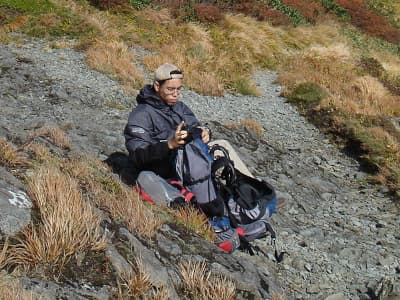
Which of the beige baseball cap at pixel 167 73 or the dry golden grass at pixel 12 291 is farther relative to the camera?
the beige baseball cap at pixel 167 73

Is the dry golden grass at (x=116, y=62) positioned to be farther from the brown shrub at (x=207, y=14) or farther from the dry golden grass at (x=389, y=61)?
the dry golden grass at (x=389, y=61)

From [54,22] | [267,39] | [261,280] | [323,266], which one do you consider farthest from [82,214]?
[267,39]

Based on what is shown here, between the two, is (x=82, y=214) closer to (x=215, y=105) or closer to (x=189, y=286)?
(x=189, y=286)

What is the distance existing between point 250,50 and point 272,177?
33.3 feet

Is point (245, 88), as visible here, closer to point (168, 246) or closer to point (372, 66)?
point (372, 66)

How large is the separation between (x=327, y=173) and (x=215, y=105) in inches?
153

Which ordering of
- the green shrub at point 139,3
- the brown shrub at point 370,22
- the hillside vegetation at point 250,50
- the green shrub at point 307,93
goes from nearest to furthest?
the hillside vegetation at point 250,50, the green shrub at point 307,93, the green shrub at point 139,3, the brown shrub at point 370,22

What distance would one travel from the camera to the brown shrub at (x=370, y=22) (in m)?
24.6

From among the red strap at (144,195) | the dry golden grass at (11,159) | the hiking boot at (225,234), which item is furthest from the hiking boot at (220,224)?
the dry golden grass at (11,159)

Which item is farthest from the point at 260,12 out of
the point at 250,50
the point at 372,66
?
the point at 372,66

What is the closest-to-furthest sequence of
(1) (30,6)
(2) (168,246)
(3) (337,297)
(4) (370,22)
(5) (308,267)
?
(2) (168,246)
(3) (337,297)
(5) (308,267)
(1) (30,6)
(4) (370,22)

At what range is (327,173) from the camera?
9117 mm

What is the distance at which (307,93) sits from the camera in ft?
43.7

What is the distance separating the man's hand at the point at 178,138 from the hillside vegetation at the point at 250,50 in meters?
5.02
